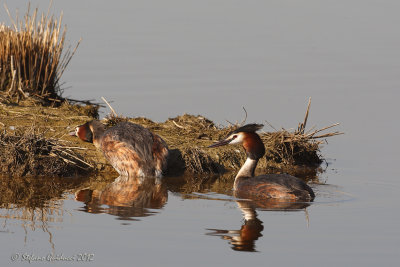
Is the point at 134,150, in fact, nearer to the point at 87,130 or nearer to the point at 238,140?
the point at 87,130

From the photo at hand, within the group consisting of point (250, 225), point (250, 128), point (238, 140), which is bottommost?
point (250, 225)

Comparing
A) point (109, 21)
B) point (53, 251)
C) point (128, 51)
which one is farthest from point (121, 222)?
point (109, 21)

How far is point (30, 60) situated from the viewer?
631 inches

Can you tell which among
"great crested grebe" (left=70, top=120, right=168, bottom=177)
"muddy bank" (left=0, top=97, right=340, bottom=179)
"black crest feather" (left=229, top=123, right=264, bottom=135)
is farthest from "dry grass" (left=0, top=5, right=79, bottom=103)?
"black crest feather" (left=229, top=123, right=264, bottom=135)

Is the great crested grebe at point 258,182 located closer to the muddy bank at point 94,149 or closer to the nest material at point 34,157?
the muddy bank at point 94,149

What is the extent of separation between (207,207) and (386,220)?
211 cm

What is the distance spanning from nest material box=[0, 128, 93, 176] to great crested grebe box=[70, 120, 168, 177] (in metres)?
0.51

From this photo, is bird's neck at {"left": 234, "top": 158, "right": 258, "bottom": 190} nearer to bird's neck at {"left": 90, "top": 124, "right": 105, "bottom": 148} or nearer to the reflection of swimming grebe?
the reflection of swimming grebe

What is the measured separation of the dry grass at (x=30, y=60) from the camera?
15.9 meters

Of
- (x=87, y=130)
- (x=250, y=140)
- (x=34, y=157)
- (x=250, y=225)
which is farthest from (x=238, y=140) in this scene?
(x=34, y=157)

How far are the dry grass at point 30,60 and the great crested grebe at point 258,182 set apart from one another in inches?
176

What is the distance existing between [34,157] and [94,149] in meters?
1.47

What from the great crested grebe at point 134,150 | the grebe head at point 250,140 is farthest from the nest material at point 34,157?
the grebe head at point 250,140

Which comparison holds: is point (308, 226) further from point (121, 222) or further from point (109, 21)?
point (109, 21)
